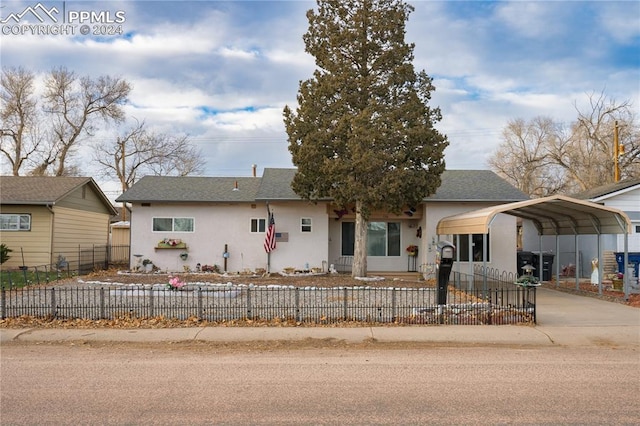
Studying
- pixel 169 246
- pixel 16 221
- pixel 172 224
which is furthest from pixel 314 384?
pixel 16 221

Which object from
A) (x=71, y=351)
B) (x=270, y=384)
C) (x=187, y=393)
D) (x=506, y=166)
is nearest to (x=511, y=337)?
(x=270, y=384)

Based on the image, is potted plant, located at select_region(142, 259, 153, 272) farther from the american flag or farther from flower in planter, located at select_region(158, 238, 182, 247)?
the american flag

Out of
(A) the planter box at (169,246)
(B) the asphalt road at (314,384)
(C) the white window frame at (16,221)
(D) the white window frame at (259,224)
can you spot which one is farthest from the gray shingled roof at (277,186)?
(B) the asphalt road at (314,384)

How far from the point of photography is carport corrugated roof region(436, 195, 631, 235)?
1388 cm

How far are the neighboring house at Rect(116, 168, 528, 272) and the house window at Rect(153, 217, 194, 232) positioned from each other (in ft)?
0.13

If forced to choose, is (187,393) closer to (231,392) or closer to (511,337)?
(231,392)

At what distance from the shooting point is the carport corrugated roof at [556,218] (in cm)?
1388

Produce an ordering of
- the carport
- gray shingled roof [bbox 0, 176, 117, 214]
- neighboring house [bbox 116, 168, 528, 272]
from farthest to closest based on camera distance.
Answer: gray shingled roof [bbox 0, 176, 117, 214]
neighboring house [bbox 116, 168, 528, 272]
the carport

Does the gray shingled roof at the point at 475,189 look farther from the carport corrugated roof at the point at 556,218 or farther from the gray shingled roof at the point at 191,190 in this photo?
the gray shingled roof at the point at 191,190

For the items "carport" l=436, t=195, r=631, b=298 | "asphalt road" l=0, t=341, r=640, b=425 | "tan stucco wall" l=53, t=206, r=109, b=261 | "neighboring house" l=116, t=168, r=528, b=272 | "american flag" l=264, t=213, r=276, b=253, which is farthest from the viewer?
"tan stucco wall" l=53, t=206, r=109, b=261

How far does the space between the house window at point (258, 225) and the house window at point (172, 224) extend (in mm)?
2444

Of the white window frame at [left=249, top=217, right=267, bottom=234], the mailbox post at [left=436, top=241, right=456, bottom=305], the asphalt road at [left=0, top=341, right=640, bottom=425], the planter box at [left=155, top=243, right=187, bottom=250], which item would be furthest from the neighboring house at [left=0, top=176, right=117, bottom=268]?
the mailbox post at [left=436, top=241, right=456, bottom=305]

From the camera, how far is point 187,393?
615 centimetres

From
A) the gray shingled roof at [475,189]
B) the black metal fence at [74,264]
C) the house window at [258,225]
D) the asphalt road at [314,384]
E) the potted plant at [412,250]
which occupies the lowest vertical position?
the asphalt road at [314,384]
